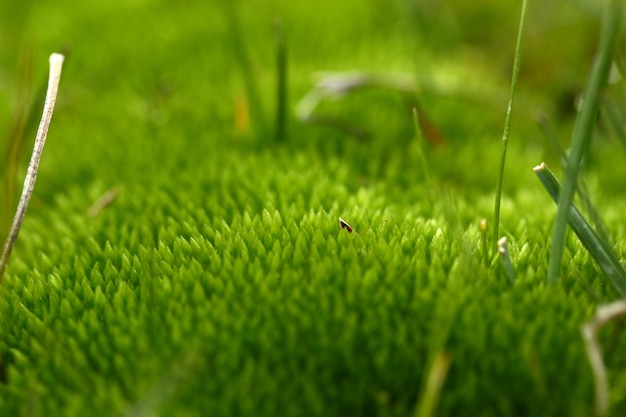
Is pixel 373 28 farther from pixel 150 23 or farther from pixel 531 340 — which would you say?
pixel 531 340

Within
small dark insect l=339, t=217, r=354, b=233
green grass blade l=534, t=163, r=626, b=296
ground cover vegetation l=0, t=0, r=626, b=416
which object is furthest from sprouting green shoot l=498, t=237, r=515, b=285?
small dark insect l=339, t=217, r=354, b=233

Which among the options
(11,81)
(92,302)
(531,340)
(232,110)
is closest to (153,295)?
(92,302)

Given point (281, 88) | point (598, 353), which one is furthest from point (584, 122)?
point (281, 88)

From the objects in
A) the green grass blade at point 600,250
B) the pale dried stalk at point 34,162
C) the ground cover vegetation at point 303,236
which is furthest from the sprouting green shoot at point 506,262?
the pale dried stalk at point 34,162

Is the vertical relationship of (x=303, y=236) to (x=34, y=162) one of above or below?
below

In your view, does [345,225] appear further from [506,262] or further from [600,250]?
[600,250]

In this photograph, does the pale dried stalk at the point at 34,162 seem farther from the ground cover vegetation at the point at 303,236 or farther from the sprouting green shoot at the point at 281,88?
the sprouting green shoot at the point at 281,88

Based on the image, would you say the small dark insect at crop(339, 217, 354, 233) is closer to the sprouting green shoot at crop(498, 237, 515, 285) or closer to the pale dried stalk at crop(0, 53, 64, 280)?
the sprouting green shoot at crop(498, 237, 515, 285)
